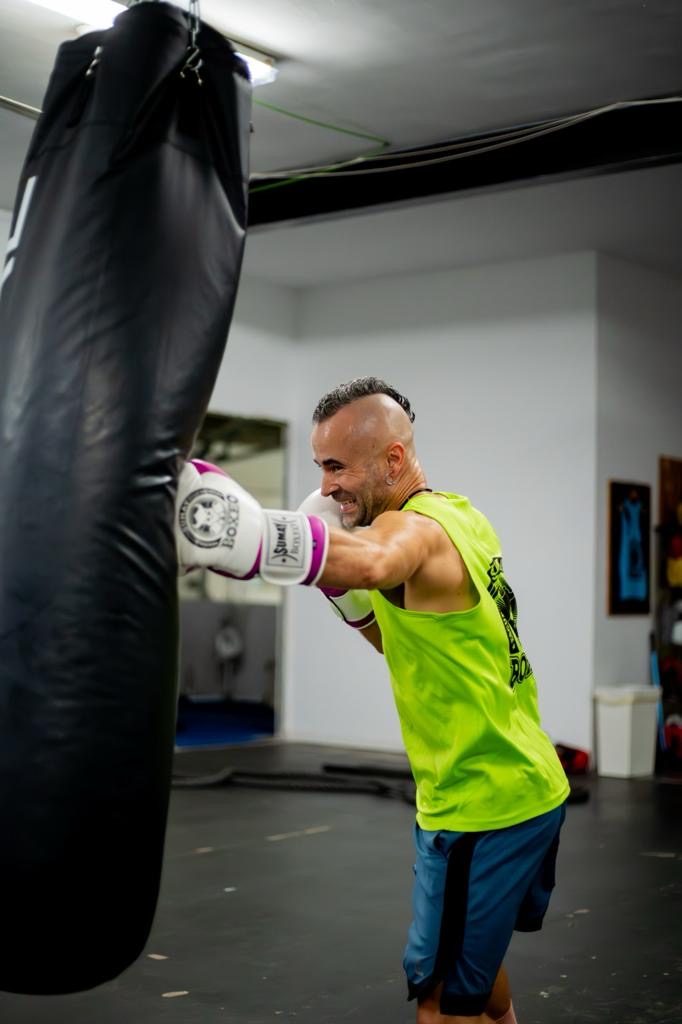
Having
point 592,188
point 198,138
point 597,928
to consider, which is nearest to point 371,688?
point 592,188

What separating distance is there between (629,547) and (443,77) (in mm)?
3886

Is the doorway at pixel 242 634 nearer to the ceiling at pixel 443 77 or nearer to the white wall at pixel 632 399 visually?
the ceiling at pixel 443 77

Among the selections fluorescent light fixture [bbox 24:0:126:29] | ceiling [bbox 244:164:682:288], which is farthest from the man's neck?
ceiling [bbox 244:164:682:288]

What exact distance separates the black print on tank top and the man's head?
234mm

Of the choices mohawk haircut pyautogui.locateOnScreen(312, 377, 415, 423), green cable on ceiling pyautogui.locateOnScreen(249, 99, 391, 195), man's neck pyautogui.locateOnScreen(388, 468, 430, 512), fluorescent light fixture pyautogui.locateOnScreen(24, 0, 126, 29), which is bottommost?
man's neck pyautogui.locateOnScreen(388, 468, 430, 512)

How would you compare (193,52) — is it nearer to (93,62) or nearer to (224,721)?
(93,62)

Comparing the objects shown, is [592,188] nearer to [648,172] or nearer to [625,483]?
[648,172]

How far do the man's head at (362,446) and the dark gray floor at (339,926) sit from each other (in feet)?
5.84

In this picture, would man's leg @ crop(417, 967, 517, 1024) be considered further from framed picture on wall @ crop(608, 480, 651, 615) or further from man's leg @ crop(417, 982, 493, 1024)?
framed picture on wall @ crop(608, 480, 651, 615)

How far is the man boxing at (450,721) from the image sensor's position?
Answer: 2.25 metres

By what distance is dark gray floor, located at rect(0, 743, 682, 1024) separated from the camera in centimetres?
358

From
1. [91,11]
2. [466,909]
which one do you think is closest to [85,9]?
[91,11]

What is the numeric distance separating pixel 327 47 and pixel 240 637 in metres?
5.29

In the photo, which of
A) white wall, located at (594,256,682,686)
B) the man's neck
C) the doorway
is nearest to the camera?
the man's neck
